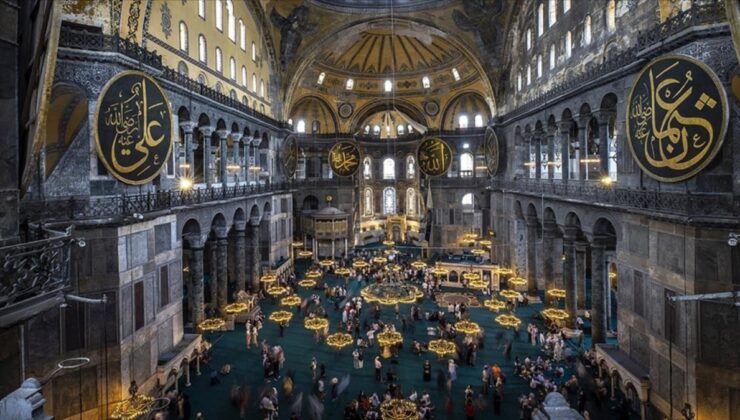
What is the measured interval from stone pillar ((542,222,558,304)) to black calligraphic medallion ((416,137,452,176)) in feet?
19.1

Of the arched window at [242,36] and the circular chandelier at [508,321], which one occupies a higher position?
the arched window at [242,36]

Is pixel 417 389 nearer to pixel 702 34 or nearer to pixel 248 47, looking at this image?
pixel 702 34

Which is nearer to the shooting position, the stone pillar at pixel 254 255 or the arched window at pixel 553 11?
the arched window at pixel 553 11

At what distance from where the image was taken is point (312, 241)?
29.2 metres

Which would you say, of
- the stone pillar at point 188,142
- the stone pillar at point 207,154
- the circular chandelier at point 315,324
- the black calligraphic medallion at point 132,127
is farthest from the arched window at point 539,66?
the black calligraphic medallion at point 132,127

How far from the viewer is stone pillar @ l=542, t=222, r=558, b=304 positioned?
16922 mm

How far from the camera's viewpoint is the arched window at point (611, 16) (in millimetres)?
12344

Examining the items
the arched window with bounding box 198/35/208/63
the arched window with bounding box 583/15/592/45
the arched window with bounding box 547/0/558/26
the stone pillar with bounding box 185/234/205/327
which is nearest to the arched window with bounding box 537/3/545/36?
the arched window with bounding box 547/0/558/26

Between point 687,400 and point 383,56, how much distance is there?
26.2 meters

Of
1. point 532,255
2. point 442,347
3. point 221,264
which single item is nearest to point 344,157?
point 221,264

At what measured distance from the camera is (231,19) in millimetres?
18094

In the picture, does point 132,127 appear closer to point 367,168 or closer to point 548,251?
point 548,251

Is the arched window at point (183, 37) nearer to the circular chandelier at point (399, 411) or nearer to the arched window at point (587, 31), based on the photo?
the circular chandelier at point (399, 411)

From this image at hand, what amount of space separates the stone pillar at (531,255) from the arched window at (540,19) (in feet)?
25.1
